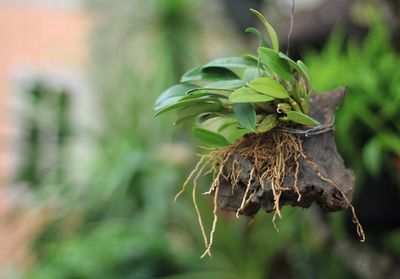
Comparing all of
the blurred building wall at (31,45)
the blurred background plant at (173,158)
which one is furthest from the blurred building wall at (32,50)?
the blurred background plant at (173,158)

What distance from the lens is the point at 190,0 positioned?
3.46 metres

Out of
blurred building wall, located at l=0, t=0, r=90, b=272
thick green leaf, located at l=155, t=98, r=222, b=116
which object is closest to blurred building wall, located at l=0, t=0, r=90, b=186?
blurred building wall, located at l=0, t=0, r=90, b=272

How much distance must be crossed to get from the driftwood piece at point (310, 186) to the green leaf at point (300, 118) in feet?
0.15

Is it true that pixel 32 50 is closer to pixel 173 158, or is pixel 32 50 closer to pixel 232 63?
pixel 173 158

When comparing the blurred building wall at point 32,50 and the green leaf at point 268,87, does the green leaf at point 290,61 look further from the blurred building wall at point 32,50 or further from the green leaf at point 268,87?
the blurred building wall at point 32,50

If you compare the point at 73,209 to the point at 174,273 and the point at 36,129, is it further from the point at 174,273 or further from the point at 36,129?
the point at 174,273

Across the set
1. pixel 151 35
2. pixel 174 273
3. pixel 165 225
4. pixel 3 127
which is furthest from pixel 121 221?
Answer: pixel 3 127

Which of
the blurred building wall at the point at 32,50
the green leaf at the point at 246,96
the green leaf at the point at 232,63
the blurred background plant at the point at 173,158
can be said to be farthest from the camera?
the blurred building wall at the point at 32,50

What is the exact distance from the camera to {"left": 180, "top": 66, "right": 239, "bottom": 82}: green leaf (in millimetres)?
867

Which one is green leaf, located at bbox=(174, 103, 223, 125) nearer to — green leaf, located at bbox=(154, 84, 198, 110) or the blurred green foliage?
green leaf, located at bbox=(154, 84, 198, 110)

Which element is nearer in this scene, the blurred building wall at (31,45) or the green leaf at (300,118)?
the green leaf at (300,118)

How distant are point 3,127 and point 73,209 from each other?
176 centimetres

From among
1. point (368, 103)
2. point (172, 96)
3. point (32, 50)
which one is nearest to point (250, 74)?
point (172, 96)

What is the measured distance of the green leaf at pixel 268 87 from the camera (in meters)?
0.76
